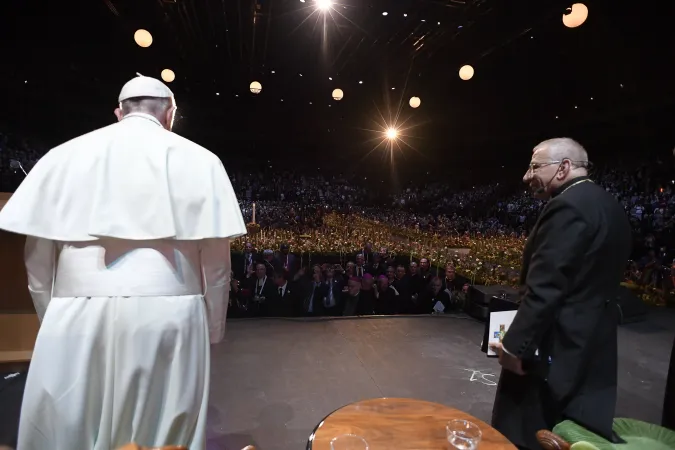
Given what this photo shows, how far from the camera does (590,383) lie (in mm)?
1529

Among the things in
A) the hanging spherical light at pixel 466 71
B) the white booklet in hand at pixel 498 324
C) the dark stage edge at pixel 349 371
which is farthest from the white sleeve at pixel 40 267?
the hanging spherical light at pixel 466 71

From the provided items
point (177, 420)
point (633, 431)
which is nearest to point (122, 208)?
point (177, 420)

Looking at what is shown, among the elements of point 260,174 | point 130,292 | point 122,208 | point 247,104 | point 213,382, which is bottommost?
point 213,382

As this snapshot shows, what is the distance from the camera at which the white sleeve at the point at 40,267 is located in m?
1.32

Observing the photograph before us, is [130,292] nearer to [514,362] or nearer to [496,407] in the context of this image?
[514,362]

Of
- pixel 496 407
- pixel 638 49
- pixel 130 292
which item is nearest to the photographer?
pixel 130 292

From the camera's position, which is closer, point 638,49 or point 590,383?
point 590,383

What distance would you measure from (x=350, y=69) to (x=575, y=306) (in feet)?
17.8

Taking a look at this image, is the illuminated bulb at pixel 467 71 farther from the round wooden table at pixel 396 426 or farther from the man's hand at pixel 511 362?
the round wooden table at pixel 396 426

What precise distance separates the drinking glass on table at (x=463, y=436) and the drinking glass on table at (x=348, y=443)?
0.26m

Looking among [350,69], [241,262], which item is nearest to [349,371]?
[241,262]

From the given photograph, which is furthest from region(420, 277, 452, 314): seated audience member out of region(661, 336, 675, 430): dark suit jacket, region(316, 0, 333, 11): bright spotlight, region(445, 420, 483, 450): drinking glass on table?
region(445, 420, 483, 450): drinking glass on table

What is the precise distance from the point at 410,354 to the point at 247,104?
5.93m

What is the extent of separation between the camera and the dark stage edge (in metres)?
2.29
